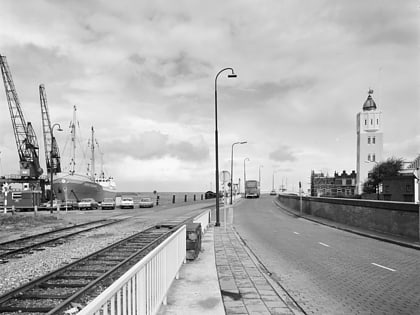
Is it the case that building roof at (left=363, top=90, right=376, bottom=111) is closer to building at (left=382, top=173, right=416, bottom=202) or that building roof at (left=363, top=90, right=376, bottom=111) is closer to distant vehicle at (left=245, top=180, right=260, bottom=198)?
distant vehicle at (left=245, top=180, right=260, bottom=198)

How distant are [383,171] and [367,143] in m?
21.1

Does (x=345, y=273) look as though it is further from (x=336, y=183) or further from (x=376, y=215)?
(x=336, y=183)

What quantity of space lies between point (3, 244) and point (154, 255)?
12.9 m

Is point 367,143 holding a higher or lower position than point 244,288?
higher

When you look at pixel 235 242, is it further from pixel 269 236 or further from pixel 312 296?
pixel 312 296

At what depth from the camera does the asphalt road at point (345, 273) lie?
6.86m

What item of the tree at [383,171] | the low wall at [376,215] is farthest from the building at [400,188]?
the low wall at [376,215]

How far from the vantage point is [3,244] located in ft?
50.9

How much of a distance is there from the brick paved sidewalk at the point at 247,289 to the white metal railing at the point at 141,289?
1162 mm

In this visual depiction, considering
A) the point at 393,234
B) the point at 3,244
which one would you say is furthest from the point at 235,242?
the point at 3,244

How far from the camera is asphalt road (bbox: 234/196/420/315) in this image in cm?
686

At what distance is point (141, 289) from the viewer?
443 centimetres

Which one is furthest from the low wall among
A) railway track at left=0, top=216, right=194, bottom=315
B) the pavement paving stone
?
railway track at left=0, top=216, right=194, bottom=315

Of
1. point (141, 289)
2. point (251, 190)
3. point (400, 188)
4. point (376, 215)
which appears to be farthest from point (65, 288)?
point (251, 190)
